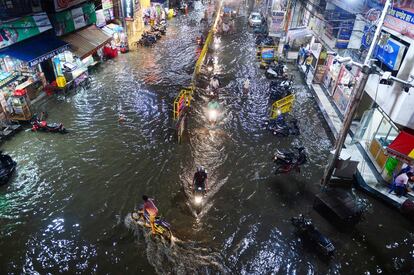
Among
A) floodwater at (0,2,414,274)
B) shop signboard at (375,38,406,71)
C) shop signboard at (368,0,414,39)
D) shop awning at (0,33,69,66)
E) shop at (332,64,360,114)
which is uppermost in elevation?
shop signboard at (368,0,414,39)

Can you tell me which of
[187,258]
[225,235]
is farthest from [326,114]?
[187,258]

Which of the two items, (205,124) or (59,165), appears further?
(205,124)

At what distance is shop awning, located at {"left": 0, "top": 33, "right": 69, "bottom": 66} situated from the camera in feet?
54.7

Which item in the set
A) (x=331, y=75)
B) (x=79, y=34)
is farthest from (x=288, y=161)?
(x=79, y=34)

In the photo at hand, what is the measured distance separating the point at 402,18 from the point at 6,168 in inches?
778

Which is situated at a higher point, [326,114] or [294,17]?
[294,17]

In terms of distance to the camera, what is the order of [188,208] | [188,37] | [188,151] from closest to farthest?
[188,208] < [188,151] < [188,37]

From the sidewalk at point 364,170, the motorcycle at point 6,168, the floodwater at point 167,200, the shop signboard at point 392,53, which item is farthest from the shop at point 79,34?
the shop signboard at point 392,53

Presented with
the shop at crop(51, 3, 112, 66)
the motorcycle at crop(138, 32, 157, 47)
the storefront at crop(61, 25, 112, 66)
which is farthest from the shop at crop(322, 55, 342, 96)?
the motorcycle at crop(138, 32, 157, 47)

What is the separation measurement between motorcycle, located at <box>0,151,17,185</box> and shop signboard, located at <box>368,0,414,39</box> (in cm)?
1926

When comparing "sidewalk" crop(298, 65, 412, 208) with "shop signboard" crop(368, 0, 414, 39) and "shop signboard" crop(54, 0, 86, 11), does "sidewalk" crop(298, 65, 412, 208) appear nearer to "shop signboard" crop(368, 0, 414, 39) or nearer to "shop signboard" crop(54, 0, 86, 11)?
"shop signboard" crop(368, 0, 414, 39)

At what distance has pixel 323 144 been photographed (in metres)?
17.3

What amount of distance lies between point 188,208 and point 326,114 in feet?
42.9

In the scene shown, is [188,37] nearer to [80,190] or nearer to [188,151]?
[188,151]
